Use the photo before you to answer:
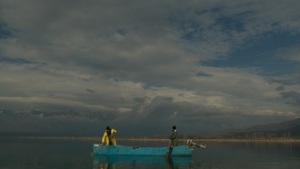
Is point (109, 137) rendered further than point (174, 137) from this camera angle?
Yes

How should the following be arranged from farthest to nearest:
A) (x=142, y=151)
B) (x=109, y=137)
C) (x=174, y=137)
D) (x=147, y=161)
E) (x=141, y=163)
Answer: (x=109, y=137)
(x=142, y=151)
(x=174, y=137)
(x=147, y=161)
(x=141, y=163)

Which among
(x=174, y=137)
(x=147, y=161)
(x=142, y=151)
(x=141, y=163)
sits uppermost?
(x=174, y=137)

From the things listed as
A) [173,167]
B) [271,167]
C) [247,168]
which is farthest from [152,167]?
[271,167]

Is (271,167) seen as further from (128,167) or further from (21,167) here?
(21,167)

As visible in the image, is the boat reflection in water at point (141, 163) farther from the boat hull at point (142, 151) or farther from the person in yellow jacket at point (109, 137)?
the person in yellow jacket at point (109, 137)

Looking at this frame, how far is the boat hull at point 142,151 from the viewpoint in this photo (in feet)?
160

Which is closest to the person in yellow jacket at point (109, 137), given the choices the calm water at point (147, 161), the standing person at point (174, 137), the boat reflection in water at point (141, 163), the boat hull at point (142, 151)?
the boat hull at point (142, 151)

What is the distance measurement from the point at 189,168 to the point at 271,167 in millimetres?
8749

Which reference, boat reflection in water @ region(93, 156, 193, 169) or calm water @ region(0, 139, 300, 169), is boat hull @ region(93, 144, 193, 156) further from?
calm water @ region(0, 139, 300, 169)

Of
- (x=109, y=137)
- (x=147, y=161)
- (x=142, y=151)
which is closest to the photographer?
(x=147, y=161)

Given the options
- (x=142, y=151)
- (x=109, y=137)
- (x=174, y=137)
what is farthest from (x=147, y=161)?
(x=109, y=137)

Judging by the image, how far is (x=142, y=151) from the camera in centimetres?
5016

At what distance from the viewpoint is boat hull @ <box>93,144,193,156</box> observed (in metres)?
48.9

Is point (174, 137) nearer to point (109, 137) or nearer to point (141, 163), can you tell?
point (141, 163)
